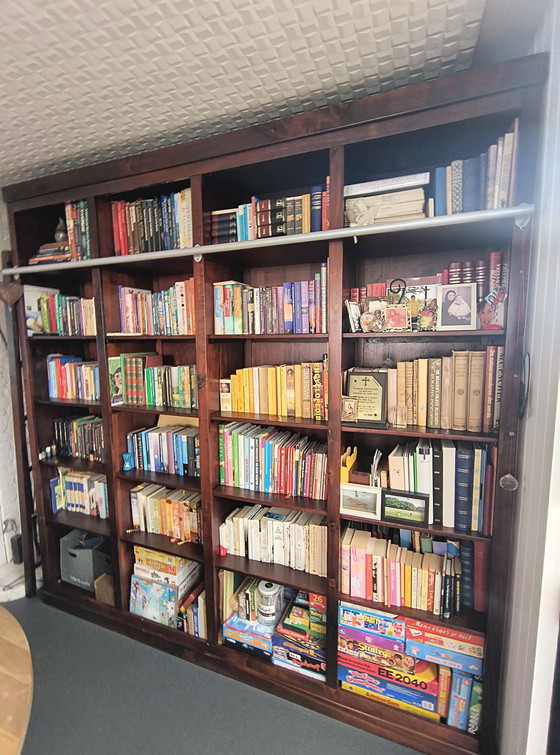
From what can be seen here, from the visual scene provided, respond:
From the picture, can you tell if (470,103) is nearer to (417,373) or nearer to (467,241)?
(467,241)

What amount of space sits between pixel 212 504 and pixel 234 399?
497mm

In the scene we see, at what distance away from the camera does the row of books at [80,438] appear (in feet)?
6.23

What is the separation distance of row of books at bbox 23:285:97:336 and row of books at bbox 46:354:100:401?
176mm

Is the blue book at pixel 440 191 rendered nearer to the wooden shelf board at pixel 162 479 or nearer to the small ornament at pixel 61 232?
the wooden shelf board at pixel 162 479

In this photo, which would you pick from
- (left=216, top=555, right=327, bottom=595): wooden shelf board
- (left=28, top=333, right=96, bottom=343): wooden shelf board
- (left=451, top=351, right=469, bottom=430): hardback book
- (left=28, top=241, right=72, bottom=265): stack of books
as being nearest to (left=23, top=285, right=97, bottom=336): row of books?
(left=28, top=333, right=96, bottom=343): wooden shelf board

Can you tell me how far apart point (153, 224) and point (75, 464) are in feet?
4.54

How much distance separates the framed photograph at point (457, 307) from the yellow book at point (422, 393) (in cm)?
15

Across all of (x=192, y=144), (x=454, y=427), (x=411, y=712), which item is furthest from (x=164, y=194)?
(x=411, y=712)

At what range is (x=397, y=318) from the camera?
1.23m

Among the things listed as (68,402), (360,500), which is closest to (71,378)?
(68,402)

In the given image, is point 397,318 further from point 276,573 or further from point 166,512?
point 166,512

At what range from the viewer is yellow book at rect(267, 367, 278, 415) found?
148cm

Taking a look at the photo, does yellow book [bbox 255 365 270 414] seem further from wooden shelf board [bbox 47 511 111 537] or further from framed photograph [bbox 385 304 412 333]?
wooden shelf board [bbox 47 511 111 537]

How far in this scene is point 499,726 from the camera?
120 cm
